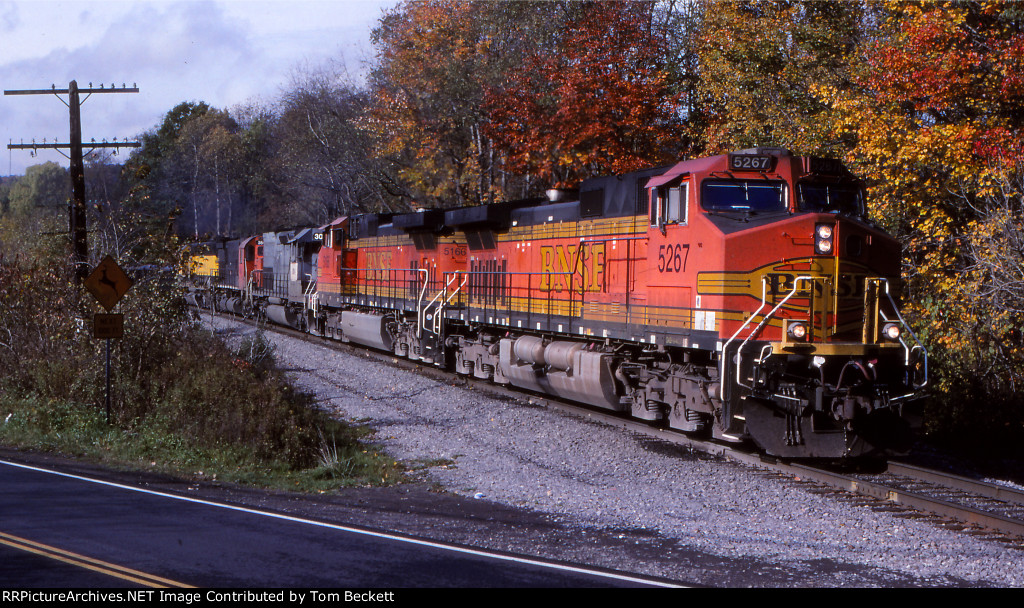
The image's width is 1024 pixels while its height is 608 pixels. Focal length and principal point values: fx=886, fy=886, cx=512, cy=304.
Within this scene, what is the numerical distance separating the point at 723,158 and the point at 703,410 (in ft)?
10.8

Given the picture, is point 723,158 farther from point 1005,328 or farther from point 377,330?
point 377,330

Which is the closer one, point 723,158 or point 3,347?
point 723,158

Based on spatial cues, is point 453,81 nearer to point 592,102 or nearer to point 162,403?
point 592,102

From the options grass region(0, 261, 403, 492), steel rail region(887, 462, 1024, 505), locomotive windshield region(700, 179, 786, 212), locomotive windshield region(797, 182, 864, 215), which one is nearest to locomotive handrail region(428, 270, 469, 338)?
grass region(0, 261, 403, 492)

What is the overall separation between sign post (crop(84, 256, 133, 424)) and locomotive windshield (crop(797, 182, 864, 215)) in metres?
10.2

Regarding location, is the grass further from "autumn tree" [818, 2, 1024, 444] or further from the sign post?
"autumn tree" [818, 2, 1024, 444]

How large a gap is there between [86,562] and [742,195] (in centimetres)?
835

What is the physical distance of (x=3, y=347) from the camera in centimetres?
1708

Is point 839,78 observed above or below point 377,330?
above

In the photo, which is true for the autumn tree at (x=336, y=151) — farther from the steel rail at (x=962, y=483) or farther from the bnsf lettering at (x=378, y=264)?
the steel rail at (x=962, y=483)

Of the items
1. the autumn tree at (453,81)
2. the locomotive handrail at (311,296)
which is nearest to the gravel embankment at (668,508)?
the locomotive handrail at (311,296)

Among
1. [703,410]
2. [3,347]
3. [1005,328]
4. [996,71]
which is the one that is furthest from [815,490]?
[3,347]

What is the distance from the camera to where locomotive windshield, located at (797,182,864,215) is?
1126cm

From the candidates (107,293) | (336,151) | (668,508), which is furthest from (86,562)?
(336,151)
